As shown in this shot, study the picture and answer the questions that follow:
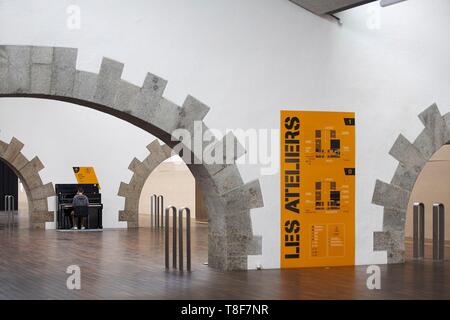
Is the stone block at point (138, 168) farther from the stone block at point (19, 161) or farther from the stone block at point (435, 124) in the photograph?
the stone block at point (435, 124)

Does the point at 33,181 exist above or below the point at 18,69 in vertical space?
below

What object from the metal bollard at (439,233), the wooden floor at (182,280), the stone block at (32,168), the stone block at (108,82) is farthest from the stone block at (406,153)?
the stone block at (32,168)

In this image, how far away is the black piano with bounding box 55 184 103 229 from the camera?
15.7m

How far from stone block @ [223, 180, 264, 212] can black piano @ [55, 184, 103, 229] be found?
26.1 ft

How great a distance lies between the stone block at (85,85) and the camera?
24.6ft

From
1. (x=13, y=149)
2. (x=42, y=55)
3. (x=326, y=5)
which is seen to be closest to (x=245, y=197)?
(x=326, y=5)

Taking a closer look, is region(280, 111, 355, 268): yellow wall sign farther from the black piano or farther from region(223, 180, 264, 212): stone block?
the black piano

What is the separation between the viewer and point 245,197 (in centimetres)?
833

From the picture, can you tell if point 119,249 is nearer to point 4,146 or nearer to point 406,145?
point 406,145

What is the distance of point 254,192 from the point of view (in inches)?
330

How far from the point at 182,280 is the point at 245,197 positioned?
1.24 meters

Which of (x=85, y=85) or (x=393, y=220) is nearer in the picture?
(x=85, y=85)

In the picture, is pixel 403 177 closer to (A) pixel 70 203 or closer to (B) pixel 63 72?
(B) pixel 63 72

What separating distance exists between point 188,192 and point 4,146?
6.76 metres
